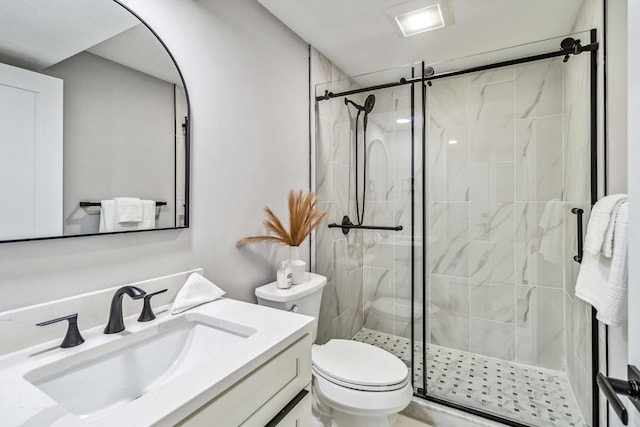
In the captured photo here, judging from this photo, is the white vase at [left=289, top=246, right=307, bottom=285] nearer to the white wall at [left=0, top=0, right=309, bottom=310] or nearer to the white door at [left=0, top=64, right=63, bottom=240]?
the white wall at [left=0, top=0, right=309, bottom=310]

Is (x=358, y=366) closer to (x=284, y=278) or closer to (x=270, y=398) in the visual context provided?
(x=284, y=278)

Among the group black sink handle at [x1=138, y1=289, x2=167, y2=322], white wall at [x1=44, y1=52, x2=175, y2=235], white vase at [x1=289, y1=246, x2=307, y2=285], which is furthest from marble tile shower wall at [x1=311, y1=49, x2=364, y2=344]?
black sink handle at [x1=138, y1=289, x2=167, y2=322]

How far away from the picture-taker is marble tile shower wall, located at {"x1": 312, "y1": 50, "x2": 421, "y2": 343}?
6.79ft

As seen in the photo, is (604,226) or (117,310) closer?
(117,310)

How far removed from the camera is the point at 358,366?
149cm

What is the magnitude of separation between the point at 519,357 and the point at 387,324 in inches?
34.6

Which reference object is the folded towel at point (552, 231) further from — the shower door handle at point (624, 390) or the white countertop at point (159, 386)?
the white countertop at point (159, 386)

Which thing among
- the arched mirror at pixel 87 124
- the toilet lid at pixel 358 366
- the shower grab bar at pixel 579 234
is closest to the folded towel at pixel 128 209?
the arched mirror at pixel 87 124

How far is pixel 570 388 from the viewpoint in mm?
1800

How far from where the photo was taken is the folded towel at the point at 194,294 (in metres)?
1.11

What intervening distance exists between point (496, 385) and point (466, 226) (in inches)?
39.3

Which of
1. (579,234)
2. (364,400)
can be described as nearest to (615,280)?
(579,234)

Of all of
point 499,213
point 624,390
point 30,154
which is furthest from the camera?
point 499,213

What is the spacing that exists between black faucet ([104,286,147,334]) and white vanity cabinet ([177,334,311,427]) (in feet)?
1.42
